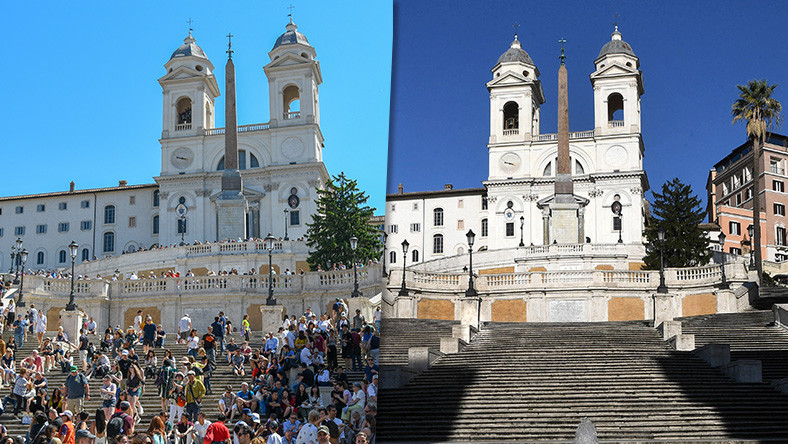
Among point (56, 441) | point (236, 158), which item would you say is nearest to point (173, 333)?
point (56, 441)

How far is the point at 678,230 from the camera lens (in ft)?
20.3

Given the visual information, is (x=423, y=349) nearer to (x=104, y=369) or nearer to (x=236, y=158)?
(x=236, y=158)

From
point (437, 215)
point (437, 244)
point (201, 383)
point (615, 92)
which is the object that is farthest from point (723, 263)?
point (201, 383)

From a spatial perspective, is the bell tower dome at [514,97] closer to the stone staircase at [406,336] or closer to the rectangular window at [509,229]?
the rectangular window at [509,229]

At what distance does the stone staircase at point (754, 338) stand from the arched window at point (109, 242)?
15485 millimetres

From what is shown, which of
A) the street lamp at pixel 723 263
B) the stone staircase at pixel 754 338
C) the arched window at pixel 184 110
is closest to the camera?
the stone staircase at pixel 754 338

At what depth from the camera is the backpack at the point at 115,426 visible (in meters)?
9.66

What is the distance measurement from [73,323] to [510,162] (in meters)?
17.4

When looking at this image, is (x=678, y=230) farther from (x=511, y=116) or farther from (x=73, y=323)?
(x=73, y=323)

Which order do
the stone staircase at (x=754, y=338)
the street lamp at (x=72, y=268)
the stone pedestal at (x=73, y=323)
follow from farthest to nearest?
the stone pedestal at (x=73, y=323), the street lamp at (x=72, y=268), the stone staircase at (x=754, y=338)

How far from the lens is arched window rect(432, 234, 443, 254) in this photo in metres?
5.58

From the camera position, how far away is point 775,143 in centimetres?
588

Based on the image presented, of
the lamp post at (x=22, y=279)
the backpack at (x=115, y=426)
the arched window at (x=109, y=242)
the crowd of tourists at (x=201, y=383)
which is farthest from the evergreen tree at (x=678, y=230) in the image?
the arched window at (x=109, y=242)

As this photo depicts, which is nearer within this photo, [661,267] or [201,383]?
[661,267]
